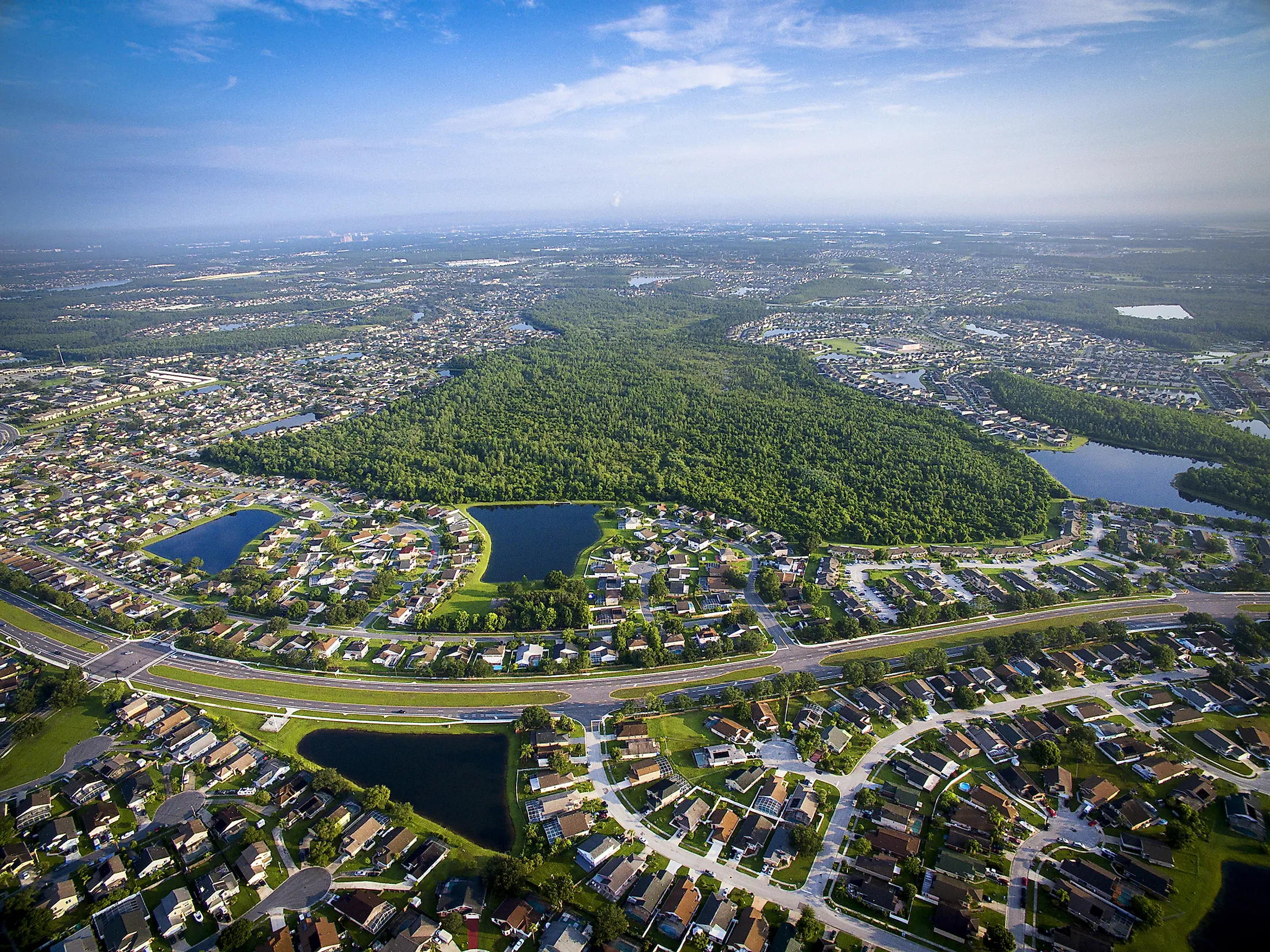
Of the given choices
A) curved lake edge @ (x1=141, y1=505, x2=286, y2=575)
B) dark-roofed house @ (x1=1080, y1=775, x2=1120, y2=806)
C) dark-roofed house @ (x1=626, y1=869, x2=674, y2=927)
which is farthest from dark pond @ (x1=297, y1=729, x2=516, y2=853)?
dark-roofed house @ (x1=1080, y1=775, x2=1120, y2=806)

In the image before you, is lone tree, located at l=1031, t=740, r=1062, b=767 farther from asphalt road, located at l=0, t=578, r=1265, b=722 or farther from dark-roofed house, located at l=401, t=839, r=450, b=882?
dark-roofed house, located at l=401, t=839, r=450, b=882

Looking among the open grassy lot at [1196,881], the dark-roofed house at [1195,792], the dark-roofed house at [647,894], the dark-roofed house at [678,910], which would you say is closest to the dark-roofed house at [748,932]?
the dark-roofed house at [678,910]

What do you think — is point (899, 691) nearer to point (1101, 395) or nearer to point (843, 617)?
point (843, 617)

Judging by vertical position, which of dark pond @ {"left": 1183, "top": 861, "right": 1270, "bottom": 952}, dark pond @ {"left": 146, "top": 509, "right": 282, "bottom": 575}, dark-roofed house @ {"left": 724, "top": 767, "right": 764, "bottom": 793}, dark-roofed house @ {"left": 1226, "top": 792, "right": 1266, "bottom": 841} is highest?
dark pond @ {"left": 146, "top": 509, "right": 282, "bottom": 575}

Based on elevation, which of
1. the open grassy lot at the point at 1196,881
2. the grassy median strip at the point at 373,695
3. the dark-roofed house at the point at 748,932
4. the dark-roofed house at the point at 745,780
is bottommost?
the open grassy lot at the point at 1196,881

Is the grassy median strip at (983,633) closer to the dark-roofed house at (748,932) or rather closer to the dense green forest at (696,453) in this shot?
the dense green forest at (696,453)

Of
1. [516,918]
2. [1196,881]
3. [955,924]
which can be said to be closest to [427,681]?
[516,918]
